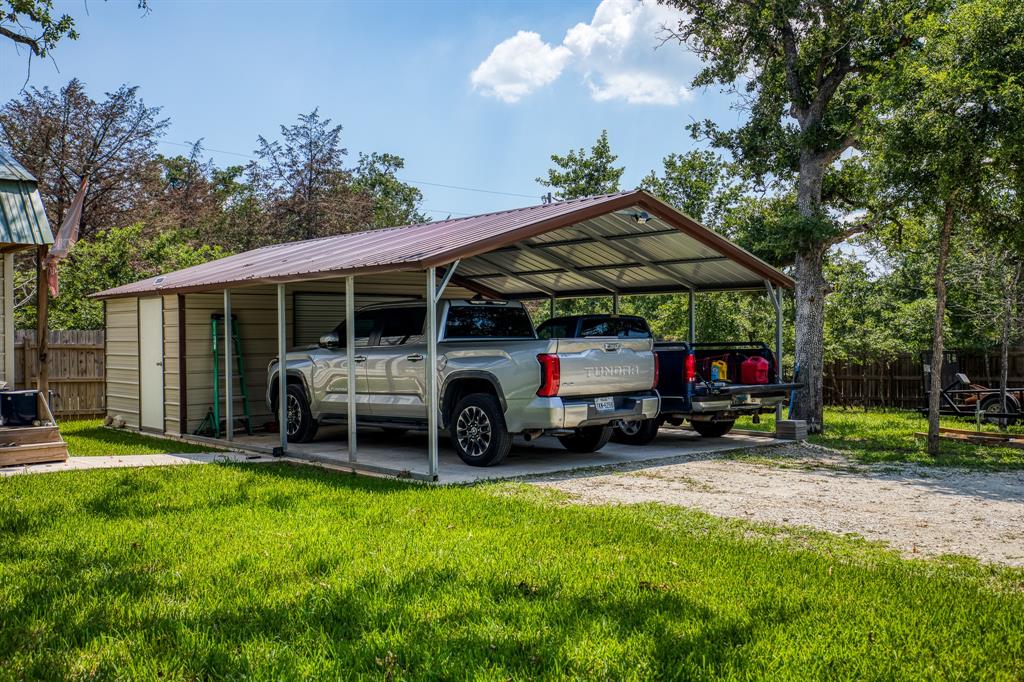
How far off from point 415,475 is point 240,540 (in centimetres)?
334

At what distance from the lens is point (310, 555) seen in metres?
6.02

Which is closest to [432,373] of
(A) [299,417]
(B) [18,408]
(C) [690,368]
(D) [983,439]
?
(C) [690,368]

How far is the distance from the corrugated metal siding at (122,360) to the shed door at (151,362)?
0.69 ft

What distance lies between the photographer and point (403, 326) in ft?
38.7

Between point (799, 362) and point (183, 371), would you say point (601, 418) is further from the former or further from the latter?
point (183, 371)

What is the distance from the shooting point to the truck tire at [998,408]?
16.9 metres

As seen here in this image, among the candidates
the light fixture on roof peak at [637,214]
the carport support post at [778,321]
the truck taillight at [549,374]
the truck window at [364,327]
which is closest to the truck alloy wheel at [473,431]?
the truck taillight at [549,374]

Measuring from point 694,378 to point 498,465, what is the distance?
11.9ft

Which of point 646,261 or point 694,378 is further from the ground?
point 646,261

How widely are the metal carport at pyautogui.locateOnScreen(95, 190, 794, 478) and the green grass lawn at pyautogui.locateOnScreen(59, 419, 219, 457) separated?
920mm

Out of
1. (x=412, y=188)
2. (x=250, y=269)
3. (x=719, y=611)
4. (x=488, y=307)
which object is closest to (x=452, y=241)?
(x=488, y=307)

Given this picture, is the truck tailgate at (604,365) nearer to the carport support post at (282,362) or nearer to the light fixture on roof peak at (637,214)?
the light fixture on roof peak at (637,214)

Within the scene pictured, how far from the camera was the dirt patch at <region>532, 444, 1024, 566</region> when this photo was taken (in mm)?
6891

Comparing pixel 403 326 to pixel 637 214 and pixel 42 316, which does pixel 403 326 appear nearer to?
pixel 637 214
